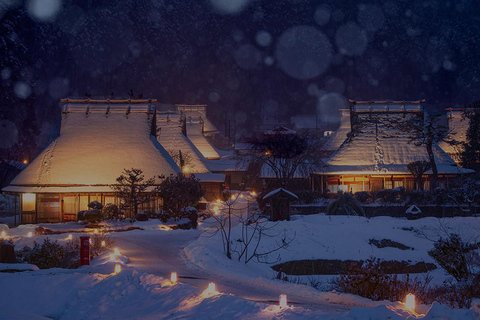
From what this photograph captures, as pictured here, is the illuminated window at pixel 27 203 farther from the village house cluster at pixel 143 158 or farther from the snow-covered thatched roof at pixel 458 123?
the snow-covered thatched roof at pixel 458 123

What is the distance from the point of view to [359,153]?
4391 cm

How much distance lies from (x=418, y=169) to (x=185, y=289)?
111 ft

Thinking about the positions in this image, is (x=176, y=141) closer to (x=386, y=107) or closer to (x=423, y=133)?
(x=386, y=107)

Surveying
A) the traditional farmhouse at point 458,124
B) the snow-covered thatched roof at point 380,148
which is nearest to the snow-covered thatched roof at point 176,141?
the snow-covered thatched roof at point 380,148

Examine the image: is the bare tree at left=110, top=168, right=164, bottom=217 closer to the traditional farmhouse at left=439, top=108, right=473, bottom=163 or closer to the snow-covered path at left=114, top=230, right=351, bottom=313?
the snow-covered path at left=114, top=230, right=351, bottom=313

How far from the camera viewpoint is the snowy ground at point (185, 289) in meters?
9.30

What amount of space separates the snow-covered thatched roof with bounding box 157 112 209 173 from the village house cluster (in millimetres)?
117

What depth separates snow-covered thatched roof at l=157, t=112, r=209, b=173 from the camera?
166ft

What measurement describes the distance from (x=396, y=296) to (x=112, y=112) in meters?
32.0

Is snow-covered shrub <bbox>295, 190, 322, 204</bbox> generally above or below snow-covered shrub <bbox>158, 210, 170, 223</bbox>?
above

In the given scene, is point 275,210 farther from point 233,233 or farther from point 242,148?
point 242,148

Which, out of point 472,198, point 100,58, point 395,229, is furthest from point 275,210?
point 100,58

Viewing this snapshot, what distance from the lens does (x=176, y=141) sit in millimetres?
52594

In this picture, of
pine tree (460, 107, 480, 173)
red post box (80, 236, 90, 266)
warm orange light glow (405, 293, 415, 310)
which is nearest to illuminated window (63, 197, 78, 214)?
red post box (80, 236, 90, 266)
